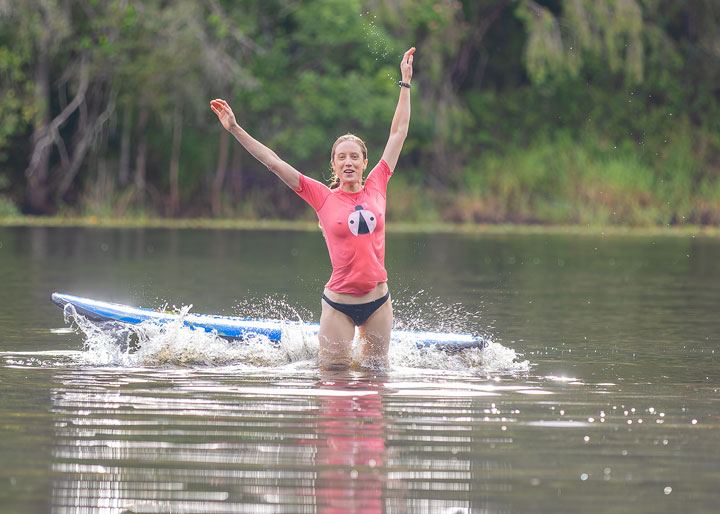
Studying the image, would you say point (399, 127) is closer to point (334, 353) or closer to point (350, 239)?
point (350, 239)

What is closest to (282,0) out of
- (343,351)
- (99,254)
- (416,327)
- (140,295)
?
(99,254)

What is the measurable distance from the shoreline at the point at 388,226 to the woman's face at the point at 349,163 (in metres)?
24.5

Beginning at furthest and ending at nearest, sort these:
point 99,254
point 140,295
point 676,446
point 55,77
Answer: point 55,77 < point 99,254 < point 140,295 < point 676,446

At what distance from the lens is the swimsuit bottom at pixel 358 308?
9469 millimetres

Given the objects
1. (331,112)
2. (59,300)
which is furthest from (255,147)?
(331,112)

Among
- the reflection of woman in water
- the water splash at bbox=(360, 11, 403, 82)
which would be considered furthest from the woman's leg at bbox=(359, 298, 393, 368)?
the water splash at bbox=(360, 11, 403, 82)

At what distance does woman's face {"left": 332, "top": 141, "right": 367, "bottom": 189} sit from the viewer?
9.34m

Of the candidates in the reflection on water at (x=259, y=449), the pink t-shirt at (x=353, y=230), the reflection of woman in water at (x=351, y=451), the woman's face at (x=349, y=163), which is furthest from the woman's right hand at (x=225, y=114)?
the reflection of woman in water at (x=351, y=451)

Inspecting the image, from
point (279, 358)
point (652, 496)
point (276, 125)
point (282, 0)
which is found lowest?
point (652, 496)

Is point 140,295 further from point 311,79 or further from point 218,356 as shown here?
point 311,79

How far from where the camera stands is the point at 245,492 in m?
5.66

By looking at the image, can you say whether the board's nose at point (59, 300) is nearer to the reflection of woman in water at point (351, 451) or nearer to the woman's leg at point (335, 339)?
the woman's leg at point (335, 339)

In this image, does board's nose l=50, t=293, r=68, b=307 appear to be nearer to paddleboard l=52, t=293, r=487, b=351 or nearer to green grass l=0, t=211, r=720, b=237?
paddleboard l=52, t=293, r=487, b=351

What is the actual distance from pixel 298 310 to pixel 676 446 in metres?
7.66
